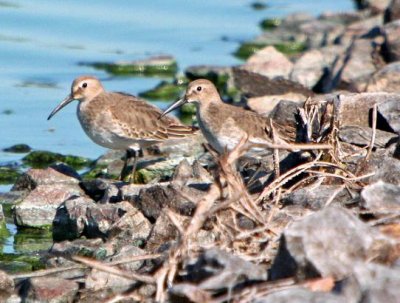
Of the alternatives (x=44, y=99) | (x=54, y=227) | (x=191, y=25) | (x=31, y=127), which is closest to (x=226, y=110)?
(x=54, y=227)

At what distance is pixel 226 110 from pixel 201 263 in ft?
16.2

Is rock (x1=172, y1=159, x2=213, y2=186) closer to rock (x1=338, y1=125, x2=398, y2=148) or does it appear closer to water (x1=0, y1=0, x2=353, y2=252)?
rock (x1=338, y1=125, x2=398, y2=148)

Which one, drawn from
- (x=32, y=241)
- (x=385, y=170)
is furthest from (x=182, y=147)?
(x=385, y=170)

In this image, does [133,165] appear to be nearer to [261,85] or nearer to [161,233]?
[161,233]

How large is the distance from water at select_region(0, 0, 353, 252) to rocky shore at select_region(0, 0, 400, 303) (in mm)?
1638

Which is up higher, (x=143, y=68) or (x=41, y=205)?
(x=143, y=68)

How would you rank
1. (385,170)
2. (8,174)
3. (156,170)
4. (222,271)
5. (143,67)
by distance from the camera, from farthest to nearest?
(143,67) < (8,174) < (156,170) < (385,170) < (222,271)

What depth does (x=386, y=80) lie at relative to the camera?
13766mm

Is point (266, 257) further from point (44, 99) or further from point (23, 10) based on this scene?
point (23, 10)

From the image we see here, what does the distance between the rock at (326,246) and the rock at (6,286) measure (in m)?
2.26

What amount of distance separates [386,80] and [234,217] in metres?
6.54

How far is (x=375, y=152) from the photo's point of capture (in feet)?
32.9

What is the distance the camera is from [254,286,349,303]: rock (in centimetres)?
632

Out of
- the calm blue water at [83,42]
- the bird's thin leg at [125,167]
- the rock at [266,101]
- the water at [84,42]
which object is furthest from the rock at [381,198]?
the calm blue water at [83,42]
